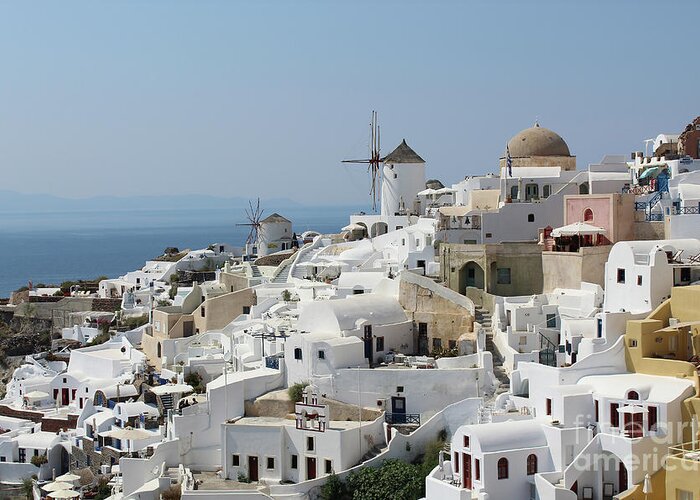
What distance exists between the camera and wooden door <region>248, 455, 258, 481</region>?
1073 inches

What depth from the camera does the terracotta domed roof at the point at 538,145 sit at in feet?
131

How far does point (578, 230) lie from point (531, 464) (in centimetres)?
933

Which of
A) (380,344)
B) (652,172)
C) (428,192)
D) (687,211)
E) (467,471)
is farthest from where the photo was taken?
(428,192)

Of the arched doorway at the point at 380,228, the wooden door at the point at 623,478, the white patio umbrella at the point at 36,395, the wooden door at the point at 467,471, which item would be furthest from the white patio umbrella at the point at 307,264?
the wooden door at the point at 623,478

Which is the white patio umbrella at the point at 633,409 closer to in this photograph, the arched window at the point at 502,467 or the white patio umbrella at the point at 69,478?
the arched window at the point at 502,467

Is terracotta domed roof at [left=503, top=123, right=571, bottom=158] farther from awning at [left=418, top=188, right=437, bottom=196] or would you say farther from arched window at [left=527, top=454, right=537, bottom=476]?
arched window at [left=527, top=454, right=537, bottom=476]

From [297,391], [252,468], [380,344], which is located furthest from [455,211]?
[252,468]

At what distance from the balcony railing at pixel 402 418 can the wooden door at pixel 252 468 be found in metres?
3.48

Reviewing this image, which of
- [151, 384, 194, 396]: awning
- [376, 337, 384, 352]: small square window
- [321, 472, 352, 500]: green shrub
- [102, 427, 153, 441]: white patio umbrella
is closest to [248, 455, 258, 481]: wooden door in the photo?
[321, 472, 352, 500]: green shrub

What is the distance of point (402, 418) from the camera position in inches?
1088

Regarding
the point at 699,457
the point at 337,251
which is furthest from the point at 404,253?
the point at 699,457

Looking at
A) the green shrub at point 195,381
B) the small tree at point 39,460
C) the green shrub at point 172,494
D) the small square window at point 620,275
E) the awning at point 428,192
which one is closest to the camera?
the small square window at point 620,275

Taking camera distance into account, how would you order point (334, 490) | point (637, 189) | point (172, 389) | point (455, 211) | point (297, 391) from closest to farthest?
point (334, 490)
point (297, 391)
point (172, 389)
point (637, 189)
point (455, 211)

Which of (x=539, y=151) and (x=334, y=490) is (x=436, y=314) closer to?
(x=334, y=490)
